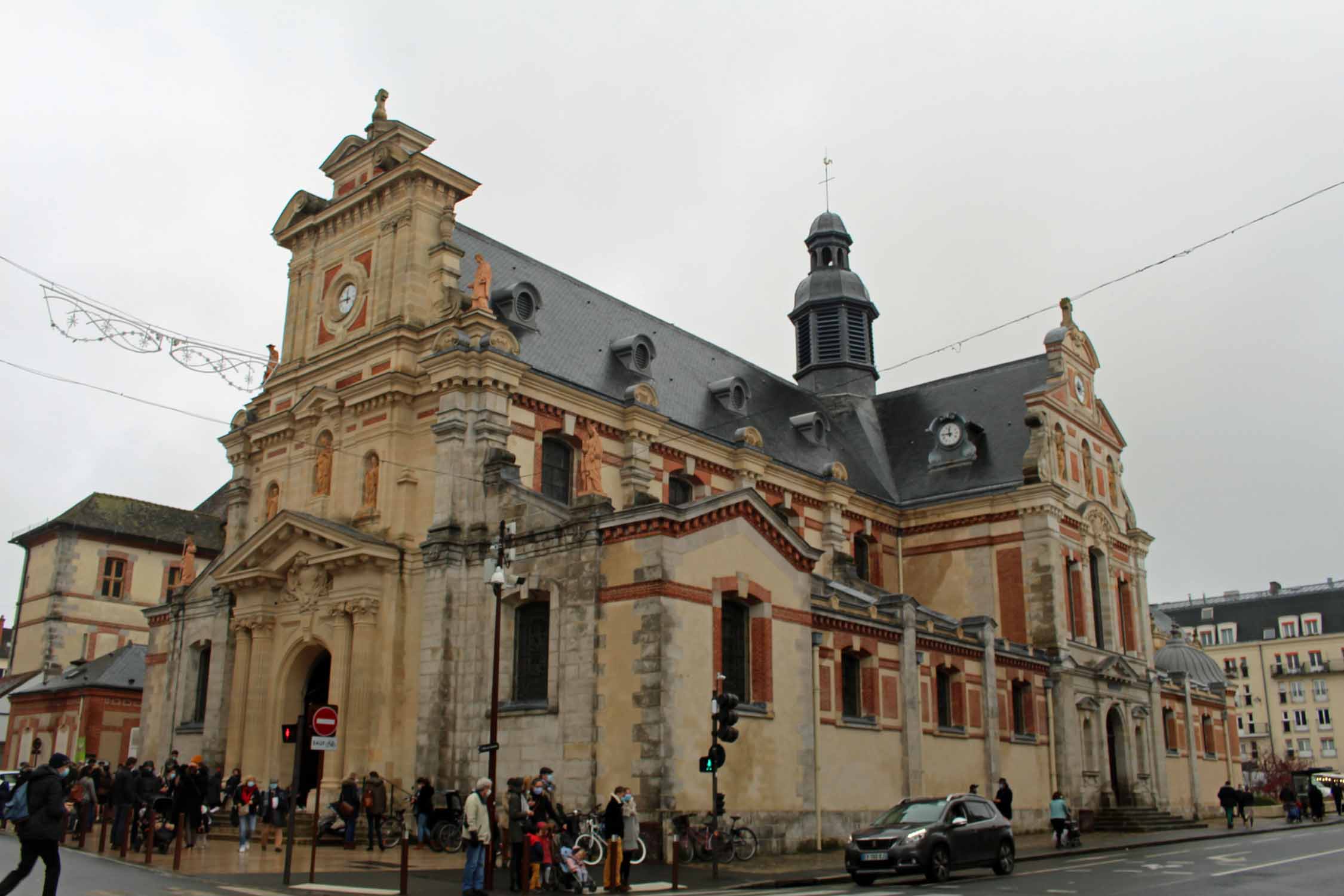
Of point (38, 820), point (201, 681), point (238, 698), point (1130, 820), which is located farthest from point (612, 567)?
point (1130, 820)

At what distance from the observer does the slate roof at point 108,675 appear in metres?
45.7

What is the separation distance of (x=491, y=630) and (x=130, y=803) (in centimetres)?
829

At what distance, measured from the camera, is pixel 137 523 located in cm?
5531

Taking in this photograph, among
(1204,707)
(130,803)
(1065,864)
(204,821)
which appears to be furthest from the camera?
(1204,707)

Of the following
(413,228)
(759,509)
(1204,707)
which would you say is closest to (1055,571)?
(1204,707)

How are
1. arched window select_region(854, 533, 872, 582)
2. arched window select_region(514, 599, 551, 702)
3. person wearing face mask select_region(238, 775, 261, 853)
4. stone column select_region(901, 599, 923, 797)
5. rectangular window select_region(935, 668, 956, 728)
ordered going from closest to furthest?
person wearing face mask select_region(238, 775, 261, 853)
arched window select_region(514, 599, 551, 702)
stone column select_region(901, 599, 923, 797)
rectangular window select_region(935, 668, 956, 728)
arched window select_region(854, 533, 872, 582)

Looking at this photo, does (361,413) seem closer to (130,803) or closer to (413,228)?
(413,228)

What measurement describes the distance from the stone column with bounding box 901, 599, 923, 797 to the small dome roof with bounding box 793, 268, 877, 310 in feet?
74.4

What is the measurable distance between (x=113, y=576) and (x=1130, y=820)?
45.0 m

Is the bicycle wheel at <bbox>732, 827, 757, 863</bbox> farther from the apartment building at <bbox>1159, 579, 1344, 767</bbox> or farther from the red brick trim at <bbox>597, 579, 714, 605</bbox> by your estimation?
the apartment building at <bbox>1159, 579, 1344, 767</bbox>

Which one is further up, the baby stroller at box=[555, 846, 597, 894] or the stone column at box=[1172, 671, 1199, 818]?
the stone column at box=[1172, 671, 1199, 818]

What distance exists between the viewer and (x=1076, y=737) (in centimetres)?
Answer: 3875

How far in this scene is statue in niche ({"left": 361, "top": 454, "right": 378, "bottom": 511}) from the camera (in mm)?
29969

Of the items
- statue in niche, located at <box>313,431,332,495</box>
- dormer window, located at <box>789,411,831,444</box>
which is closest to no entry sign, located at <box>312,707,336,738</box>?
statue in niche, located at <box>313,431,332,495</box>
